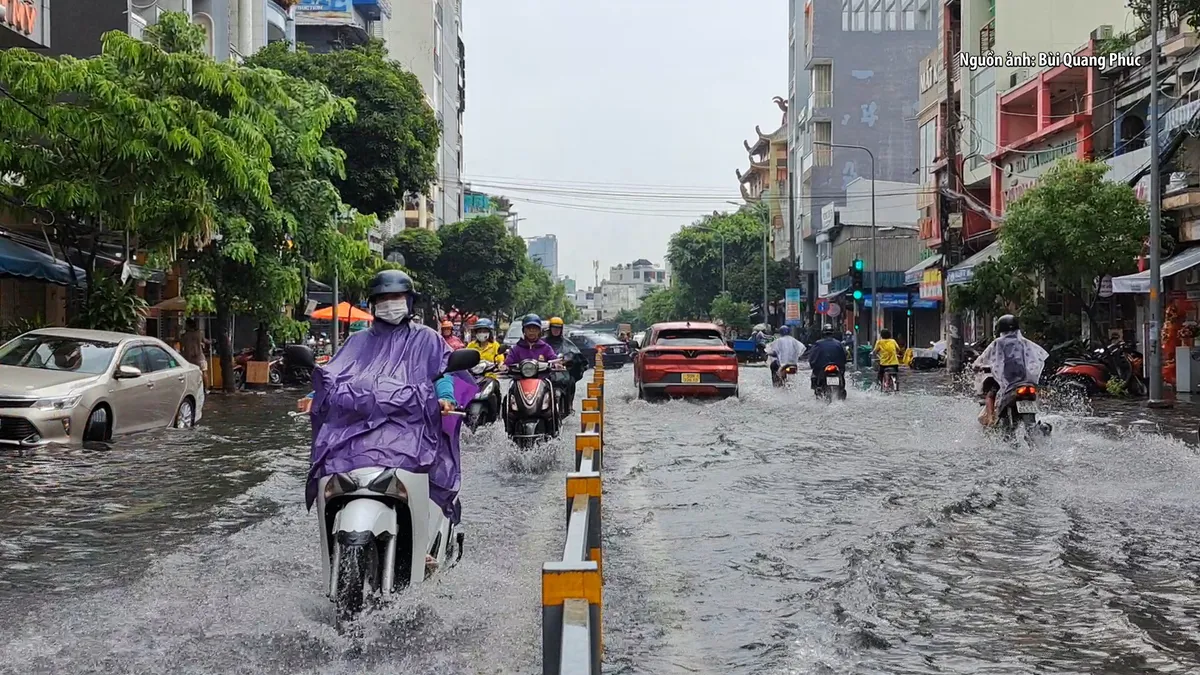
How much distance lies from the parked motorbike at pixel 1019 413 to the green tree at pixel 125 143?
414 inches

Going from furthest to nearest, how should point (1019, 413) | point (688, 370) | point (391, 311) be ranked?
point (688, 370)
point (1019, 413)
point (391, 311)

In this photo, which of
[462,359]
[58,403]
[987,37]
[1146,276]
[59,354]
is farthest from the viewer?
[987,37]

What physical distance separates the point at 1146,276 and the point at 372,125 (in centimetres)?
1894

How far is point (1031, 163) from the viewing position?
132 ft

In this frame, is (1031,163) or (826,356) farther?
(1031,163)

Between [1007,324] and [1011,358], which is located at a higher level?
[1007,324]

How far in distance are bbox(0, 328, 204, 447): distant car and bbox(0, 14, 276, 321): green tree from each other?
2.67m

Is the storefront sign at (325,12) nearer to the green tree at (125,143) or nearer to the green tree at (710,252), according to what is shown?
the green tree at (710,252)

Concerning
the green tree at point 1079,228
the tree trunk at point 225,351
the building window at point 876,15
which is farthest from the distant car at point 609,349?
the building window at point 876,15

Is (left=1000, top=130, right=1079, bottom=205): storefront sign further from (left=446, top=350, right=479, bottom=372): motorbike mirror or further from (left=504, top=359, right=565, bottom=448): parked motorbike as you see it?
(left=446, top=350, right=479, bottom=372): motorbike mirror

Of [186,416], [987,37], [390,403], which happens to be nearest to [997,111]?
[987,37]

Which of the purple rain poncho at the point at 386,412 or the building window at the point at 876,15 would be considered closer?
the purple rain poncho at the point at 386,412

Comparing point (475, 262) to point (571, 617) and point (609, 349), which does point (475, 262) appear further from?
point (571, 617)

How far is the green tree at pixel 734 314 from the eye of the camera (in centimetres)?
8662
